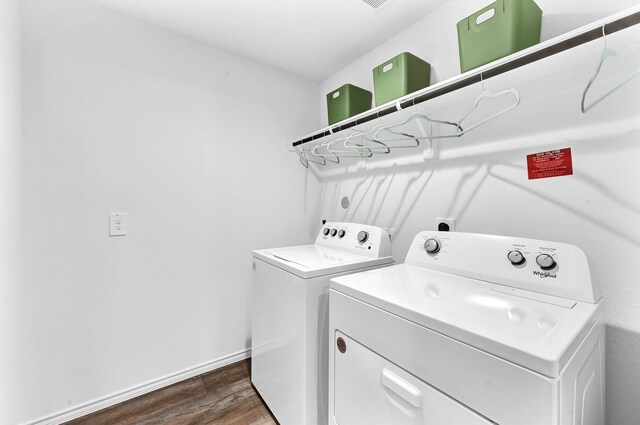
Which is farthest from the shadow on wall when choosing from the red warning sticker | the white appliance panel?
the white appliance panel

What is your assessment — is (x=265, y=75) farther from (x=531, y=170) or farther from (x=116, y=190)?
(x=531, y=170)

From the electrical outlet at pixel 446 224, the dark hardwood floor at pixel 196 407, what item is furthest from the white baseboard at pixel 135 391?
the electrical outlet at pixel 446 224

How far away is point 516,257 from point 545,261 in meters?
0.08

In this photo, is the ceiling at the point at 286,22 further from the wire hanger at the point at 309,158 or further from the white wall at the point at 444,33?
the wire hanger at the point at 309,158

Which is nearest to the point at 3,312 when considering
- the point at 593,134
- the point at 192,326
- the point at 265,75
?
the point at 192,326

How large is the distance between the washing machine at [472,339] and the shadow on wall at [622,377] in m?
0.10

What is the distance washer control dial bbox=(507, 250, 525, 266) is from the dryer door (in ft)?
1.91

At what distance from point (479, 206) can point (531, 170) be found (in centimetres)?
27

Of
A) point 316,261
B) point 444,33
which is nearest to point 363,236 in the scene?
point 316,261

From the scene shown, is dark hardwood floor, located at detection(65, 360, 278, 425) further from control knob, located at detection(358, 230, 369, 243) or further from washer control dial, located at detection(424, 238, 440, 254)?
washer control dial, located at detection(424, 238, 440, 254)

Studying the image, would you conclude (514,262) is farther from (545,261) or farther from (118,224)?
(118,224)

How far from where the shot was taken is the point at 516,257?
39.4 inches

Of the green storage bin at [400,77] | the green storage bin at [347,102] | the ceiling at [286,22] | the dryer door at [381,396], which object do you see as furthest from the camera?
the green storage bin at [347,102]

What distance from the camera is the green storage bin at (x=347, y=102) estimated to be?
1.83m
